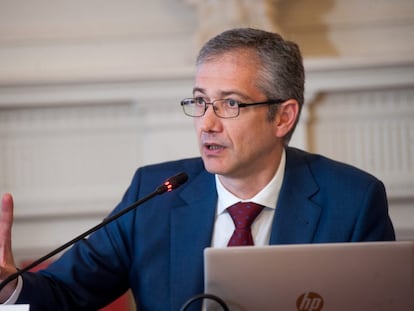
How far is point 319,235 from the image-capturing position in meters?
2.03

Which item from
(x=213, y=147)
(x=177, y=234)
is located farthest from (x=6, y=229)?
(x=213, y=147)

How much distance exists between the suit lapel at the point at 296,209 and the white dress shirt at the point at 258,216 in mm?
30

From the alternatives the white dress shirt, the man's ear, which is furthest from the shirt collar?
the man's ear

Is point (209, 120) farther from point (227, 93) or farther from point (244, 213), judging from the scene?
point (244, 213)

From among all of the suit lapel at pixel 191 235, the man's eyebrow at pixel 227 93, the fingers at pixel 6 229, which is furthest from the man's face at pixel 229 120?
the fingers at pixel 6 229

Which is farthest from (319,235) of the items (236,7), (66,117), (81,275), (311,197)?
(66,117)

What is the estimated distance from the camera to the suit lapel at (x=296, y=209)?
201 cm

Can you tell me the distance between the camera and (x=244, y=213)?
2062 millimetres

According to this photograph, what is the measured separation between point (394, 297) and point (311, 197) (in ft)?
1.89

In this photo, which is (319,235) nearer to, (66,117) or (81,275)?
(81,275)

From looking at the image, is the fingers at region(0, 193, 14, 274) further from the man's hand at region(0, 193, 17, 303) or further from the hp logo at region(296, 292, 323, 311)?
the hp logo at region(296, 292, 323, 311)

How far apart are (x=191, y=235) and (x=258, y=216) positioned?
185 mm

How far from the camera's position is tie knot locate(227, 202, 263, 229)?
2.05m

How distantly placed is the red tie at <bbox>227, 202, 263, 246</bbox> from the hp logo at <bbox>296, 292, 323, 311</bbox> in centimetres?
49
